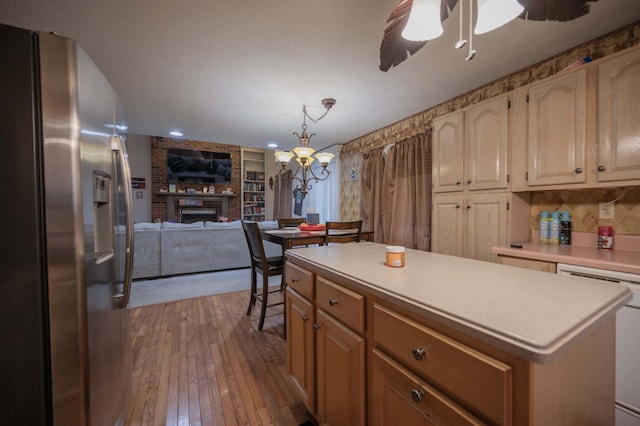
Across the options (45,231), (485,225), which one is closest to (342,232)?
(485,225)

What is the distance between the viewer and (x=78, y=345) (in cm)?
84

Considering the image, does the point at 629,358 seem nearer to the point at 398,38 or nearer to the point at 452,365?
the point at 452,365

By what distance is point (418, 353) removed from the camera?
2.44ft

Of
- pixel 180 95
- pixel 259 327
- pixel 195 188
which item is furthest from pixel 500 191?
pixel 195 188

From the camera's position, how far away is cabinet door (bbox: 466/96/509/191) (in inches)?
85.0

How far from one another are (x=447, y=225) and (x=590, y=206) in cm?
102

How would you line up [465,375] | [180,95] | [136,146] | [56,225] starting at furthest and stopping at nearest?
[136,146]
[180,95]
[56,225]
[465,375]

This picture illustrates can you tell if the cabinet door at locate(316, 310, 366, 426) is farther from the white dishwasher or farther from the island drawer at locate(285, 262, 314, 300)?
the white dishwasher

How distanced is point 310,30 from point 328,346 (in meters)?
1.94

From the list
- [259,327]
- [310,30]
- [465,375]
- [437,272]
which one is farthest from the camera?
[259,327]

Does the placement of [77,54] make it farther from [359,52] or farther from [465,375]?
[359,52]

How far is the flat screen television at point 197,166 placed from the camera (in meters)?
7.12

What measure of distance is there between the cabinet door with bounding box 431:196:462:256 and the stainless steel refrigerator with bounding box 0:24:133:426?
2.67 m

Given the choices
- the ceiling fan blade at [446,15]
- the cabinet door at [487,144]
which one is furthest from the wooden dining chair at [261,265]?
the cabinet door at [487,144]
